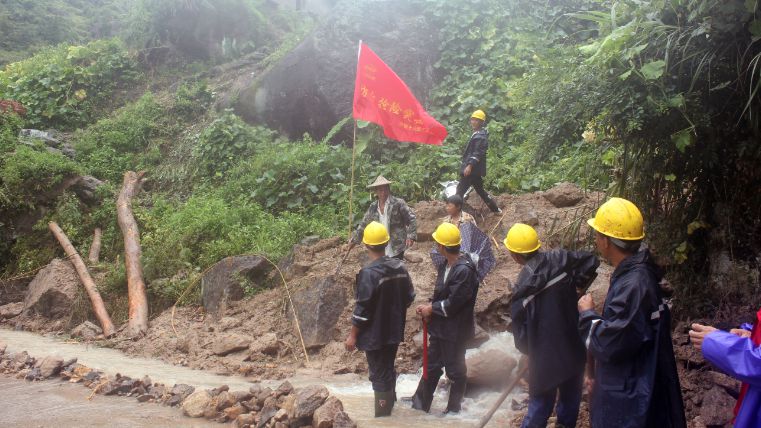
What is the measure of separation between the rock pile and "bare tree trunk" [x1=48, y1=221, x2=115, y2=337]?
2300 mm

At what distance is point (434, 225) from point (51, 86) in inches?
492

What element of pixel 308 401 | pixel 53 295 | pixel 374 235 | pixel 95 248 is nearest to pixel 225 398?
pixel 308 401

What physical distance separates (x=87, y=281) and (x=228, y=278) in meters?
2.73

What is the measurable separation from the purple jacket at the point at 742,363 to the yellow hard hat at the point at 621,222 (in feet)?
2.09

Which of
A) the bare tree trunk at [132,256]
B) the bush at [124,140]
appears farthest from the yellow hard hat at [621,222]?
the bush at [124,140]

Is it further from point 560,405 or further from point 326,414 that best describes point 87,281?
point 560,405

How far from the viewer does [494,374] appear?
5844 millimetres

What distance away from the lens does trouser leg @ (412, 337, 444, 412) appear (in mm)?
5242

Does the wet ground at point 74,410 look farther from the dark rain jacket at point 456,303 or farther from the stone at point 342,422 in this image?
the dark rain jacket at point 456,303

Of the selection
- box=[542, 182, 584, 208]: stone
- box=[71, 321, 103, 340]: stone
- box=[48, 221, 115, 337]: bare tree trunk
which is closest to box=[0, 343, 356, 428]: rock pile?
box=[71, 321, 103, 340]: stone

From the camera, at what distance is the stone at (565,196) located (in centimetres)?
→ 927

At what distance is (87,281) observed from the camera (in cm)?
1025

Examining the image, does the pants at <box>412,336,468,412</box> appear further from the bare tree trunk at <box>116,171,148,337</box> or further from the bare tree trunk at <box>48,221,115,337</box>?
the bare tree trunk at <box>48,221,115,337</box>

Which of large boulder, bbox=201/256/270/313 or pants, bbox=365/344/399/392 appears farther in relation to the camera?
large boulder, bbox=201/256/270/313
